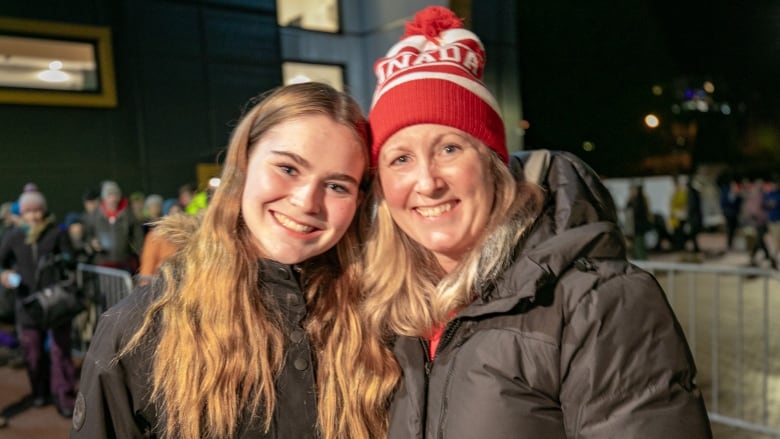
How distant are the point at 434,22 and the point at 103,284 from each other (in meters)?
5.84

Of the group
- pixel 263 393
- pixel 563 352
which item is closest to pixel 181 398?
pixel 263 393

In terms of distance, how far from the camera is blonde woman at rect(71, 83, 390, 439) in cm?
174

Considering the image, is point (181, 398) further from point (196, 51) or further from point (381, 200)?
point (196, 51)

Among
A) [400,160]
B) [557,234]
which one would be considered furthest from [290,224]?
[557,234]

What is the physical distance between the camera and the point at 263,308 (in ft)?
6.14

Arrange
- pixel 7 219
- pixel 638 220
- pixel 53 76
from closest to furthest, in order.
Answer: pixel 7 219, pixel 53 76, pixel 638 220

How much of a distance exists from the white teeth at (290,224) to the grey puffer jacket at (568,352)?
21.6 inches

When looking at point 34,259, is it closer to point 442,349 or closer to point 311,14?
point 442,349

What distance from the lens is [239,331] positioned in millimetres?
1809

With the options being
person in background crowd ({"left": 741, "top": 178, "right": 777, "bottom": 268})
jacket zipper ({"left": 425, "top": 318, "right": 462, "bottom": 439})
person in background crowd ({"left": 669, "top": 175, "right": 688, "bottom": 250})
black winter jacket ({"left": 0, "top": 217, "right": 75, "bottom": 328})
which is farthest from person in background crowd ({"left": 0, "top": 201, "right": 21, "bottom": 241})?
person in background crowd ({"left": 669, "top": 175, "right": 688, "bottom": 250})

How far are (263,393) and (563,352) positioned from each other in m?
0.90

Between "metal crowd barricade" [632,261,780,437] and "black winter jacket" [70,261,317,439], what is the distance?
3.82m

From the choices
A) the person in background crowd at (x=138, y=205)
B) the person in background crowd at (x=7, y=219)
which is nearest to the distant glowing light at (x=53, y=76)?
the person in background crowd at (x=7, y=219)

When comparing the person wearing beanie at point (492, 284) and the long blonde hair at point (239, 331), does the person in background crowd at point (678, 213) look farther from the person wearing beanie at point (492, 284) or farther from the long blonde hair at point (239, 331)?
the long blonde hair at point (239, 331)
